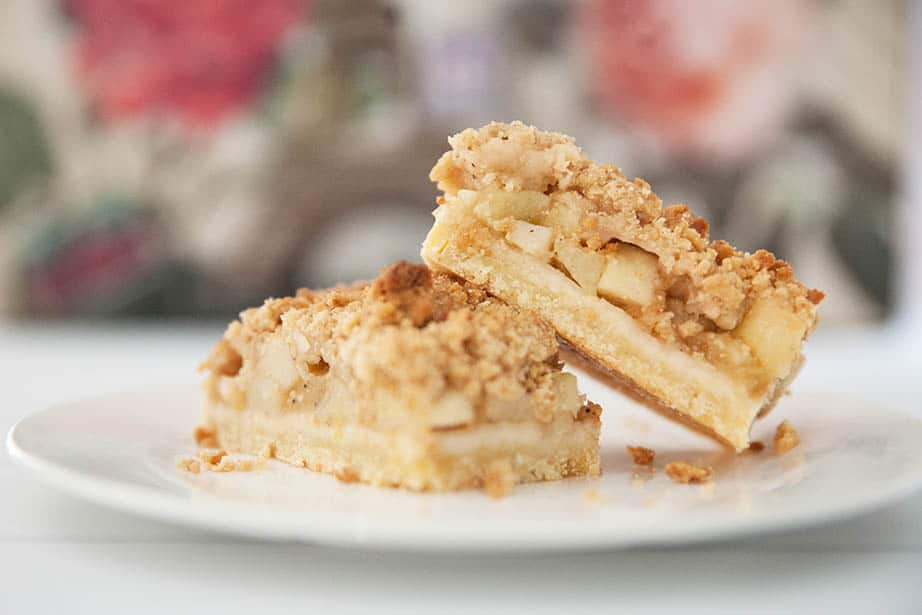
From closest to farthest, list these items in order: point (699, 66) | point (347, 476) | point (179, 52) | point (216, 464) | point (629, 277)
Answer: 1. point (347, 476)
2. point (216, 464)
3. point (629, 277)
4. point (699, 66)
5. point (179, 52)

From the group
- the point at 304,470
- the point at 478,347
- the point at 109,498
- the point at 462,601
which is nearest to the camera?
the point at 462,601

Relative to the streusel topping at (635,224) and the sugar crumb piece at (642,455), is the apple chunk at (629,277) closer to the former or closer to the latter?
the streusel topping at (635,224)

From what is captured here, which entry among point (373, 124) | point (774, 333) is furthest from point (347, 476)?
point (373, 124)

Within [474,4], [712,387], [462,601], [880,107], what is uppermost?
[474,4]

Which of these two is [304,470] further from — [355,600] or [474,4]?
[474,4]

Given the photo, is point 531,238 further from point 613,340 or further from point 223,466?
point 223,466

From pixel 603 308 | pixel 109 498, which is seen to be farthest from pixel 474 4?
pixel 109 498

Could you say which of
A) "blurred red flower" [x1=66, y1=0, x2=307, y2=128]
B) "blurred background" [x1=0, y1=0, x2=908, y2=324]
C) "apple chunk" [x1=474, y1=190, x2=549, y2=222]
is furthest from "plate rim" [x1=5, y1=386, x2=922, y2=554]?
"blurred red flower" [x1=66, y1=0, x2=307, y2=128]

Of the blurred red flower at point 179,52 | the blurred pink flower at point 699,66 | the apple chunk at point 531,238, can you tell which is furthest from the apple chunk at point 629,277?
the blurred red flower at point 179,52
